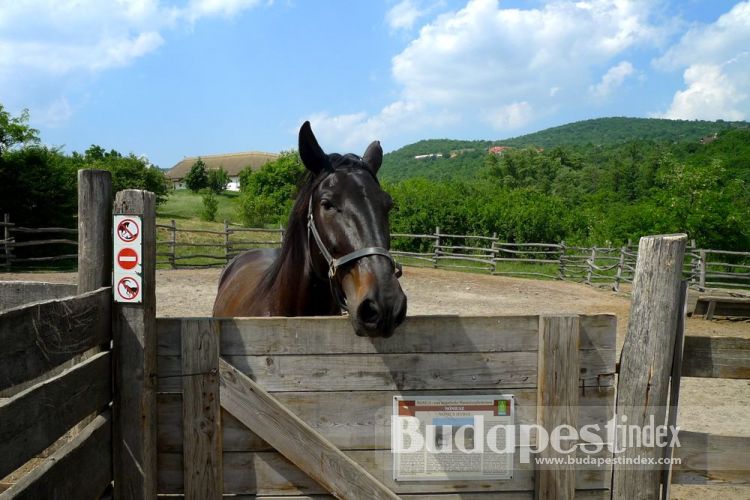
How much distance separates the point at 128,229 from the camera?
189 centimetres

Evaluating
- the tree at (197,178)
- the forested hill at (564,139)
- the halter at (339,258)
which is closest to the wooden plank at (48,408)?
the halter at (339,258)

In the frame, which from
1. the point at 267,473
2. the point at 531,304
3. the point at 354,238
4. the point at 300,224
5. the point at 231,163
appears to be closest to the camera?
the point at 267,473

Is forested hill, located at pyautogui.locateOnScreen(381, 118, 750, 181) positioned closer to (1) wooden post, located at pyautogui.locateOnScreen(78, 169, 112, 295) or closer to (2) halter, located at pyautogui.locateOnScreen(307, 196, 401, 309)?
(2) halter, located at pyautogui.locateOnScreen(307, 196, 401, 309)

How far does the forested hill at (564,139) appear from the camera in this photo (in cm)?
10875

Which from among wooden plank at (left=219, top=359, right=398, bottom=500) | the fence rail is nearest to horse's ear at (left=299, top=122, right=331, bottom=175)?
wooden plank at (left=219, top=359, right=398, bottom=500)

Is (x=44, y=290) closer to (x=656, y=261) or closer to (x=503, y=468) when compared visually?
(x=503, y=468)

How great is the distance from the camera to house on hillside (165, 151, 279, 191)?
8819 centimetres

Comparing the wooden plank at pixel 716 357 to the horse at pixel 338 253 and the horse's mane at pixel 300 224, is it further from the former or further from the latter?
the horse's mane at pixel 300 224

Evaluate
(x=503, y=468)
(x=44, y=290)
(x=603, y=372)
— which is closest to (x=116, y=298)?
(x=44, y=290)

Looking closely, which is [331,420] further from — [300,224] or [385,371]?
[300,224]

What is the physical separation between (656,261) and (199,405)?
1843mm

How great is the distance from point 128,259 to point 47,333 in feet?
1.38

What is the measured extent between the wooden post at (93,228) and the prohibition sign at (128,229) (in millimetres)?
80

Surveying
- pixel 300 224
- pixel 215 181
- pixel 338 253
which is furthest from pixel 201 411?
pixel 215 181
